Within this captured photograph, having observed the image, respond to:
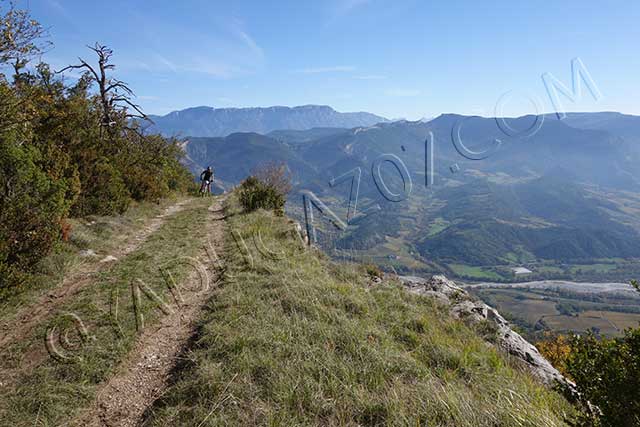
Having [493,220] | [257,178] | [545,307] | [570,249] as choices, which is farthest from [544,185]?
[257,178]

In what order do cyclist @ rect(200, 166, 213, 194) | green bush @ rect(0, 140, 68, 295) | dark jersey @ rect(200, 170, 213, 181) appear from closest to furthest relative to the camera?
green bush @ rect(0, 140, 68, 295) < cyclist @ rect(200, 166, 213, 194) < dark jersey @ rect(200, 170, 213, 181)

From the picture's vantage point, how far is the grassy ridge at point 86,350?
351 centimetres

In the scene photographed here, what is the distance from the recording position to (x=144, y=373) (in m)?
4.32

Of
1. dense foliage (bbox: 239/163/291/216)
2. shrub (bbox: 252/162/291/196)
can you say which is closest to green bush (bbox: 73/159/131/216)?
dense foliage (bbox: 239/163/291/216)

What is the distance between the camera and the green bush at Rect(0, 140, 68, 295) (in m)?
6.12

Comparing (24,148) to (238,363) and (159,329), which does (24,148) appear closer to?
(159,329)

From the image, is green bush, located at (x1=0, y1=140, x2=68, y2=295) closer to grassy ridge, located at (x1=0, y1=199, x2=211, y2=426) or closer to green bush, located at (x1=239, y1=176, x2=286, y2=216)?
grassy ridge, located at (x1=0, y1=199, x2=211, y2=426)

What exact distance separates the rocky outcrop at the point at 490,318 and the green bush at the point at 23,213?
8604mm

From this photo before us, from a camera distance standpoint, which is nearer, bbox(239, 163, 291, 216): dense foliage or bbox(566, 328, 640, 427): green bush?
bbox(566, 328, 640, 427): green bush

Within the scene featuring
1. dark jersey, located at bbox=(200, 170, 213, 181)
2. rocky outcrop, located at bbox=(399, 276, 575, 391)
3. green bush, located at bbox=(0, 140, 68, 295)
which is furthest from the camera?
dark jersey, located at bbox=(200, 170, 213, 181)

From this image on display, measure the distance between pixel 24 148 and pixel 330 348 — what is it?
27.9 ft

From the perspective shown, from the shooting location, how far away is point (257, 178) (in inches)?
733

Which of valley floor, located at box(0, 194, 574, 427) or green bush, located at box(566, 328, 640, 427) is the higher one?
green bush, located at box(566, 328, 640, 427)

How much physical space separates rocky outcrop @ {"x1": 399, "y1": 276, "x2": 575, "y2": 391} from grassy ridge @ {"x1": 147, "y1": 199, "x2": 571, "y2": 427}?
2.65 ft
